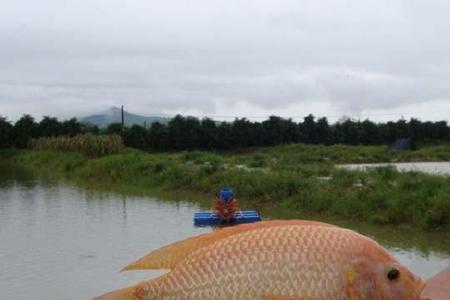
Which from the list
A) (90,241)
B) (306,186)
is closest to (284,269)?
(90,241)

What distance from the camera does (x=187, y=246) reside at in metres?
0.93

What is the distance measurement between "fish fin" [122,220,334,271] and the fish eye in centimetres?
11

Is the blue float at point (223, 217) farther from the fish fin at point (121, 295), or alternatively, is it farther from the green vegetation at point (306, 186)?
the fish fin at point (121, 295)

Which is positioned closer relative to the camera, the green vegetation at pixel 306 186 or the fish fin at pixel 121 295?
the fish fin at pixel 121 295

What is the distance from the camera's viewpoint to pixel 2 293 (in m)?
6.90

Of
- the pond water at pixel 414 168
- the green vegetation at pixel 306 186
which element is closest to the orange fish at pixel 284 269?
the green vegetation at pixel 306 186

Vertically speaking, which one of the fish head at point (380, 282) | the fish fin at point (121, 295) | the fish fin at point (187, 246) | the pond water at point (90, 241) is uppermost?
the fish fin at point (187, 246)

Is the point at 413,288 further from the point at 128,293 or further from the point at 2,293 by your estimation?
the point at 2,293

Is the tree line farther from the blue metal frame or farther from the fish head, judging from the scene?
the fish head

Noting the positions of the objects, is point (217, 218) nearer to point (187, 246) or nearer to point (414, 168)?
point (414, 168)

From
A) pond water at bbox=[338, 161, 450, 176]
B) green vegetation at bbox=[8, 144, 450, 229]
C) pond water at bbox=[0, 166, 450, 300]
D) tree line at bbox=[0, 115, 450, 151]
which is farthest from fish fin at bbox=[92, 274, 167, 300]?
tree line at bbox=[0, 115, 450, 151]

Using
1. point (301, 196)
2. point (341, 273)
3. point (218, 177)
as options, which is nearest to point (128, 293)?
point (341, 273)

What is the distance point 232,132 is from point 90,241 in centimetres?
2764

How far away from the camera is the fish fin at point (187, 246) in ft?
2.96
